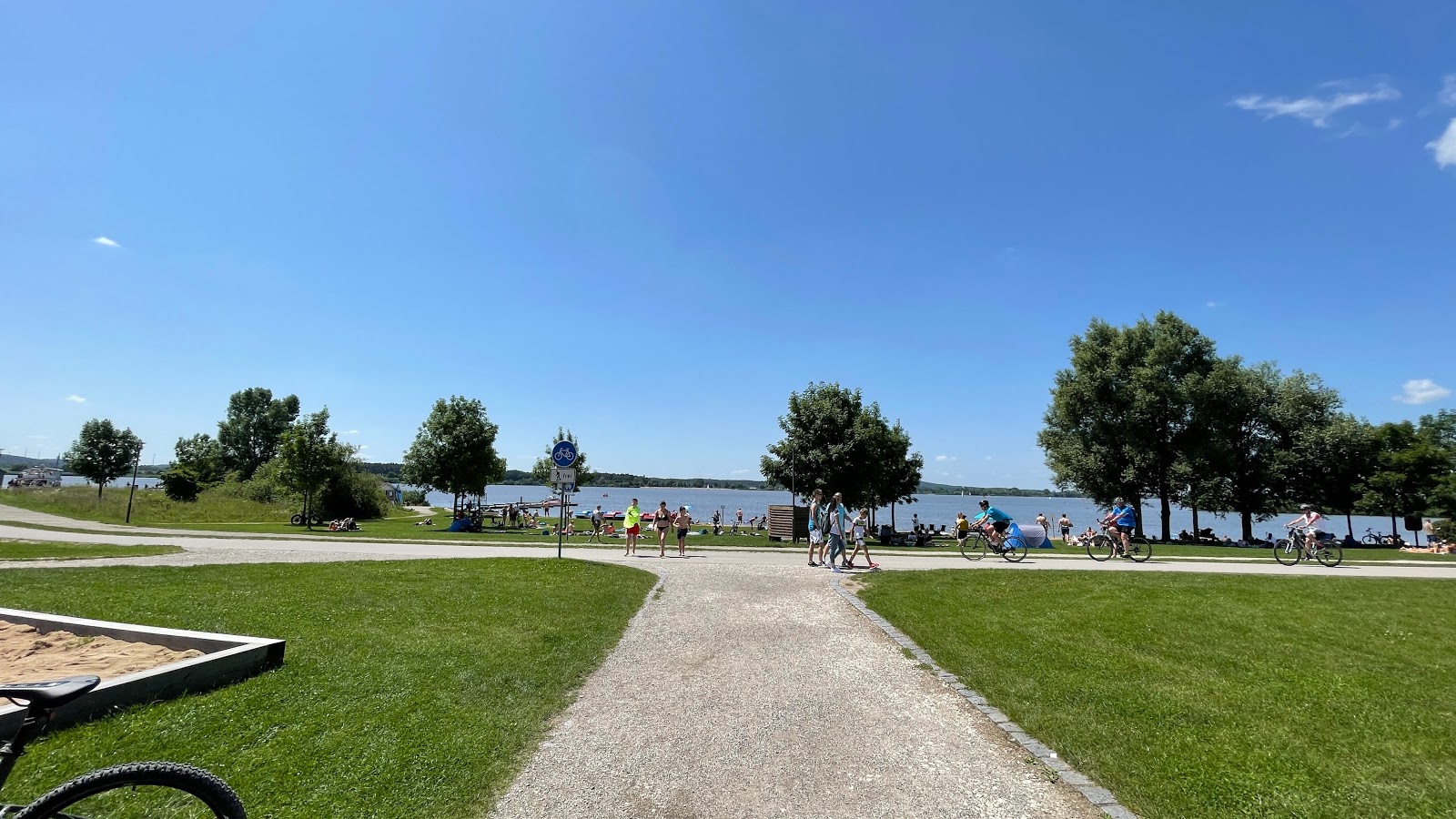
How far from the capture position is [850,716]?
18.9 feet

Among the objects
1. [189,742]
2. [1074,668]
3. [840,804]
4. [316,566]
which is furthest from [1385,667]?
[316,566]

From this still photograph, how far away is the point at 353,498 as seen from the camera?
46969 mm

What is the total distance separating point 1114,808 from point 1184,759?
3.87 ft

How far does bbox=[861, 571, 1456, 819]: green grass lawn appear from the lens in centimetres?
434

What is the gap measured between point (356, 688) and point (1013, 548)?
1894cm

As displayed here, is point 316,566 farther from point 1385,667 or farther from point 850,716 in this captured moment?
point 1385,667

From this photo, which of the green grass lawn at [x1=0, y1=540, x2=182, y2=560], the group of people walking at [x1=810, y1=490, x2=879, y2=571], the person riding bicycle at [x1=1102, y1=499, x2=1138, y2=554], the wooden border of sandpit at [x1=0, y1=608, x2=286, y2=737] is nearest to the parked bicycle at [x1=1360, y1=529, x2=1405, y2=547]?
the person riding bicycle at [x1=1102, y1=499, x2=1138, y2=554]

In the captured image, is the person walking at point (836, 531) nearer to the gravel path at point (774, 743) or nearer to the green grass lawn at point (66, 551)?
the gravel path at point (774, 743)

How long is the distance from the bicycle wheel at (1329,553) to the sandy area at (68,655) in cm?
2605

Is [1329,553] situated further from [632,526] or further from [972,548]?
[632,526]

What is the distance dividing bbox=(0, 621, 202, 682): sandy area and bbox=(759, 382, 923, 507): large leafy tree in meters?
30.1

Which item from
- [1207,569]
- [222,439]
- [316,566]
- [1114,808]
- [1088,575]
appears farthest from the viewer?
[222,439]

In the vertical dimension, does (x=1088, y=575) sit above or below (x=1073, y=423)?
below

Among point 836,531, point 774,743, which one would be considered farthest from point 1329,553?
point 774,743
